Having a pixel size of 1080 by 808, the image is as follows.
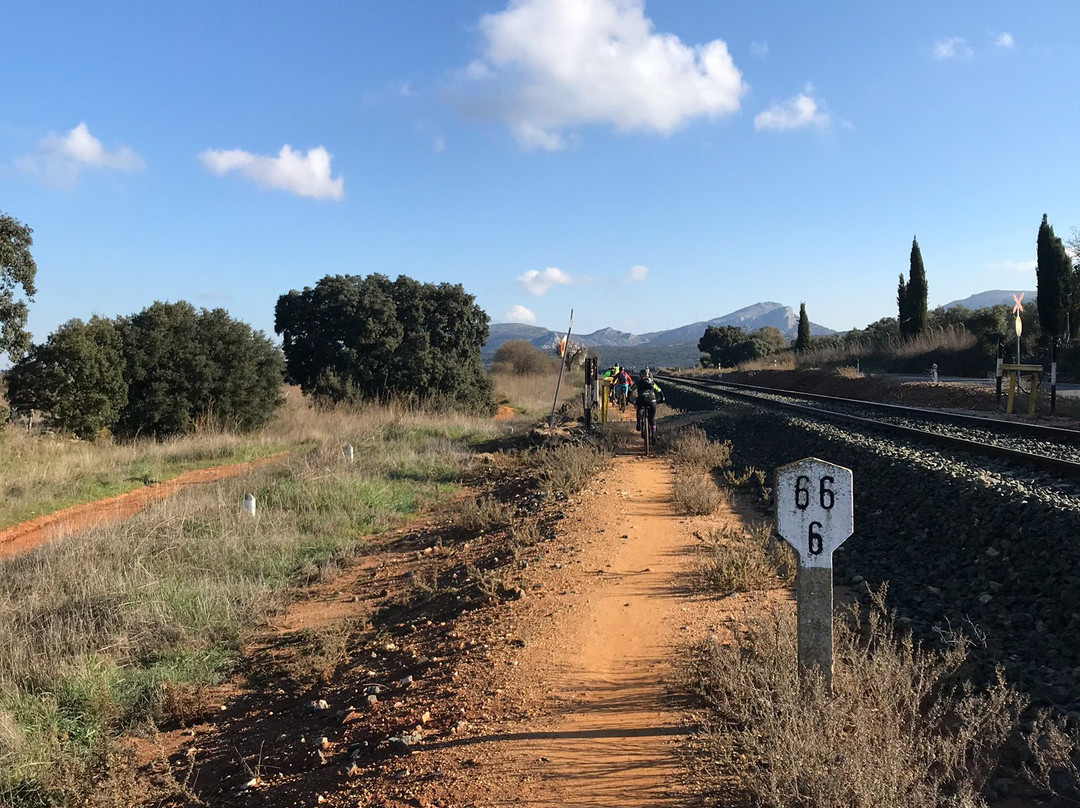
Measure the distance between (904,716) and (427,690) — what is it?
9.49ft

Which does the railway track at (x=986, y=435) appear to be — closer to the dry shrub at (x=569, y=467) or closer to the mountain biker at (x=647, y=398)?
the mountain biker at (x=647, y=398)

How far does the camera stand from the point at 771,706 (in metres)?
3.66

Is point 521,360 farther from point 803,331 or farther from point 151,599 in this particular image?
point 151,599

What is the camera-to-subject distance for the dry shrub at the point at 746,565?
634 cm

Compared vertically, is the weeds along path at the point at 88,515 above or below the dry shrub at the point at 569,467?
below

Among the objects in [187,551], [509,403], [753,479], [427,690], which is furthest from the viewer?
[509,403]

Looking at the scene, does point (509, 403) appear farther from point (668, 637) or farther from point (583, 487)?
point (668, 637)

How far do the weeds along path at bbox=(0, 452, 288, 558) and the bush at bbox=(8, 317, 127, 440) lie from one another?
488cm

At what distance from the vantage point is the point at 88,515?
1279 centimetres

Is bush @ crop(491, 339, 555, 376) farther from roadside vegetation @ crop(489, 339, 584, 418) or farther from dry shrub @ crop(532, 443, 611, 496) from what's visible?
dry shrub @ crop(532, 443, 611, 496)

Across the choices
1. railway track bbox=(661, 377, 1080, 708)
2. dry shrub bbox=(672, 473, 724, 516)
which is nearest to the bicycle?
railway track bbox=(661, 377, 1080, 708)

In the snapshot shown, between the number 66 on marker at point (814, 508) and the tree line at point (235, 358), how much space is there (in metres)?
18.9

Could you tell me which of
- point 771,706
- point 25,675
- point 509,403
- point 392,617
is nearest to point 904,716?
point 771,706

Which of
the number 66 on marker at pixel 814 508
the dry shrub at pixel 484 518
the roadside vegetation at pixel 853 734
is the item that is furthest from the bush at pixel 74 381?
the number 66 on marker at pixel 814 508
